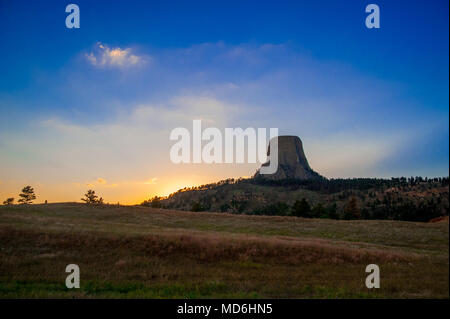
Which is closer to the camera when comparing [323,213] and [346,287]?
[346,287]

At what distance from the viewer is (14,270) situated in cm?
1370

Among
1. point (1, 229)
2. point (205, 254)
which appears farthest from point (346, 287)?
point (1, 229)

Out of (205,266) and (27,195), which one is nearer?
(205,266)

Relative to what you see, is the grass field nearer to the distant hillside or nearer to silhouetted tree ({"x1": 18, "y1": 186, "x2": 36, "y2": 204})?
the distant hillside

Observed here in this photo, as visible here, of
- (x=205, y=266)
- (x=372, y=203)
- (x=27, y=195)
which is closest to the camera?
(x=205, y=266)

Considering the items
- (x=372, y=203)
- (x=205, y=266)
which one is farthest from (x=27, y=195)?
(x=372, y=203)

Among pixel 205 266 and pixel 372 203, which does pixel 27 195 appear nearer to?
pixel 205 266

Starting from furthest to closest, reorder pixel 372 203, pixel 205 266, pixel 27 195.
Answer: pixel 372 203
pixel 27 195
pixel 205 266

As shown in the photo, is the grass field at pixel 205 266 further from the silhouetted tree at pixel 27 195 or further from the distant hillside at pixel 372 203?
the silhouetted tree at pixel 27 195

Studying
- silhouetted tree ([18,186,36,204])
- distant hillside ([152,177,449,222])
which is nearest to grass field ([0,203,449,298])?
distant hillside ([152,177,449,222])

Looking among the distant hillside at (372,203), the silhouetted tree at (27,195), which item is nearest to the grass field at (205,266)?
the distant hillside at (372,203)

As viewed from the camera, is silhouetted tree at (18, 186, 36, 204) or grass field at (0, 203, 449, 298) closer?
grass field at (0, 203, 449, 298)
